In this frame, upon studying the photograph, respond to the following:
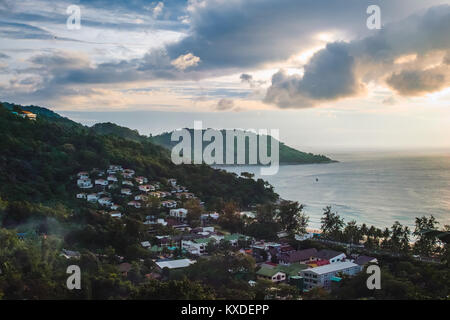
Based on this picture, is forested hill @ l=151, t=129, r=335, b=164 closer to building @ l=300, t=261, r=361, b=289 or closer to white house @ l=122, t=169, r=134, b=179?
white house @ l=122, t=169, r=134, b=179

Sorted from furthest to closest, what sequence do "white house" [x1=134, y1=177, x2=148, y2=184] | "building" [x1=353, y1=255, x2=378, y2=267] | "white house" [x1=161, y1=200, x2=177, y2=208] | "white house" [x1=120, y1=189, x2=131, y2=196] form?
"white house" [x1=134, y1=177, x2=148, y2=184], "white house" [x1=120, y1=189, x2=131, y2=196], "white house" [x1=161, y1=200, x2=177, y2=208], "building" [x1=353, y1=255, x2=378, y2=267]

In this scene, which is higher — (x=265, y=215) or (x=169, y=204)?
(x=169, y=204)

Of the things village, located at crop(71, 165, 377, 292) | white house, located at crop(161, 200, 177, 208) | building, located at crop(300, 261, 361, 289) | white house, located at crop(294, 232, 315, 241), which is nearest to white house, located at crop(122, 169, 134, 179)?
village, located at crop(71, 165, 377, 292)

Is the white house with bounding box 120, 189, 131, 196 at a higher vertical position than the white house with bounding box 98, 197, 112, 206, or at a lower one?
higher

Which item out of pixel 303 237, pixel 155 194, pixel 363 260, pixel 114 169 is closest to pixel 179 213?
pixel 155 194

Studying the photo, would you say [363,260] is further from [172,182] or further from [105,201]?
[172,182]
